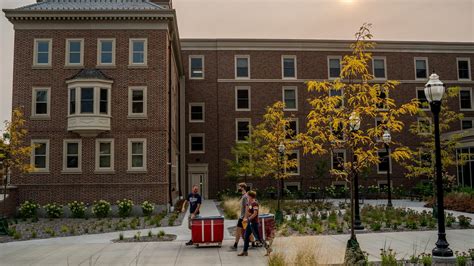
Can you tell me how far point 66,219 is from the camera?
24047 millimetres

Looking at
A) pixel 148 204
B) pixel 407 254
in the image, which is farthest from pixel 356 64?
pixel 148 204

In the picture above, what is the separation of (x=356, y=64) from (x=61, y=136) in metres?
20.3

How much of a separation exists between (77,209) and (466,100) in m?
38.1

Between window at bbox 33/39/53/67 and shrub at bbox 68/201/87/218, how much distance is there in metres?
8.68

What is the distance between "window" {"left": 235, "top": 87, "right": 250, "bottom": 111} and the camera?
1654 inches

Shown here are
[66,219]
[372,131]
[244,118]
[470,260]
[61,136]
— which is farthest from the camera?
[244,118]

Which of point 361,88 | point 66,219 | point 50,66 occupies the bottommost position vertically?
point 66,219

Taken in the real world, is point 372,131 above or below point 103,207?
above

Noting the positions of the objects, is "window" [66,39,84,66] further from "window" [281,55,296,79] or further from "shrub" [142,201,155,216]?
"window" [281,55,296,79]

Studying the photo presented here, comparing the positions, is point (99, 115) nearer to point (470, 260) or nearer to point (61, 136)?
point (61, 136)

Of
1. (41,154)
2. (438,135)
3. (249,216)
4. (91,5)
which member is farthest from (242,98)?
(438,135)

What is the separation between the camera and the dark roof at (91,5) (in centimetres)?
2677

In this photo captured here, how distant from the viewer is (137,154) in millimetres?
26281

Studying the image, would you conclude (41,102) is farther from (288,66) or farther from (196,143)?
(288,66)
